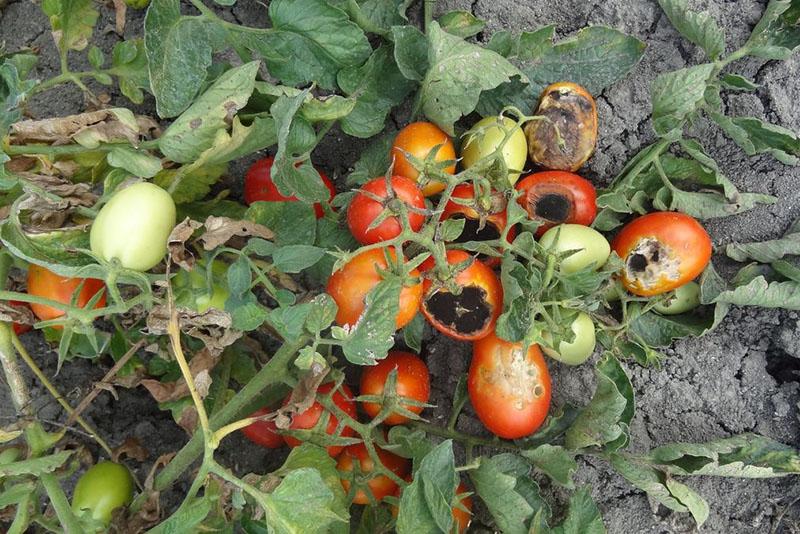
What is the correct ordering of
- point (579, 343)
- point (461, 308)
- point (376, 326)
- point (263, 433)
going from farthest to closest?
point (263, 433), point (579, 343), point (461, 308), point (376, 326)

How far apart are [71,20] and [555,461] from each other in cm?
124

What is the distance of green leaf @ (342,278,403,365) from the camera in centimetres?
118

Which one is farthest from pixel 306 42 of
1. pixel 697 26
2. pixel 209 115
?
pixel 697 26

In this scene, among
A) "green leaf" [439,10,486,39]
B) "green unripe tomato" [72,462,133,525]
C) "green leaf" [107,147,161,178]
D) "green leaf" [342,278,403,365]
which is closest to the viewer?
"green leaf" [342,278,403,365]

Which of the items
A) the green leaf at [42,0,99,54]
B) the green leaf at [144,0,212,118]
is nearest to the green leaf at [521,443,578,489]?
the green leaf at [144,0,212,118]

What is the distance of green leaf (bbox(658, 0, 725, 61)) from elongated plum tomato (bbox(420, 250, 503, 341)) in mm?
625

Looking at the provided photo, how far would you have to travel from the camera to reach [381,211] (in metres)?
1.27

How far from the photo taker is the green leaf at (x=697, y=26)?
1.43 meters

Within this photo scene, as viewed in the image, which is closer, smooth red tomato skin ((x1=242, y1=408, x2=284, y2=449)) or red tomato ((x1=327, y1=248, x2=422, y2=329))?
red tomato ((x1=327, y1=248, x2=422, y2=329))

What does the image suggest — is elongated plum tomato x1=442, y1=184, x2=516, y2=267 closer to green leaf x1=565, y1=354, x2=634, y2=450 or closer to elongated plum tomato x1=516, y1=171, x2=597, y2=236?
elongated plum tomato x1=516, y1=171, x2=597, y2=236

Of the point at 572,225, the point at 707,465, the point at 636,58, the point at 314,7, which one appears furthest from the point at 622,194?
the point at 314,7

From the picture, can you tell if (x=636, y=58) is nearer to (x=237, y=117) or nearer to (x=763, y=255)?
(x=763, y=255)

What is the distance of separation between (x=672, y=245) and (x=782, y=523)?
2.06ft

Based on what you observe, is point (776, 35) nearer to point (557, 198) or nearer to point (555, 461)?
point (557, 198)
